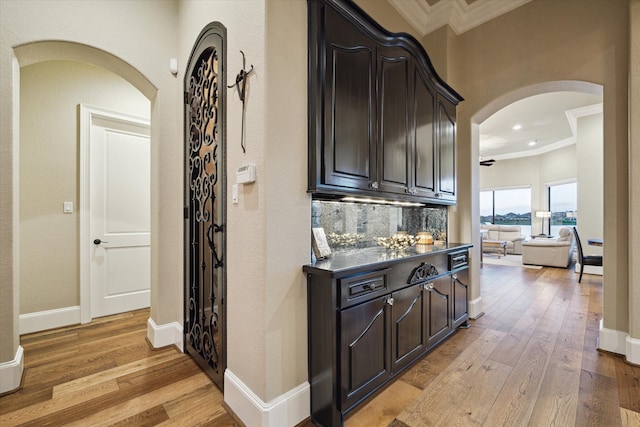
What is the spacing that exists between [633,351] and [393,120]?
8.85 feet

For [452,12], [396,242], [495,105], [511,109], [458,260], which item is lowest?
[458,260]

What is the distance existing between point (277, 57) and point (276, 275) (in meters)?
1.21

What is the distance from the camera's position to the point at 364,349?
1.71m

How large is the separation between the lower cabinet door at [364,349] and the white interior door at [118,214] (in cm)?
324

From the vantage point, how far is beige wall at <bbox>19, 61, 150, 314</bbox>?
9.67ft

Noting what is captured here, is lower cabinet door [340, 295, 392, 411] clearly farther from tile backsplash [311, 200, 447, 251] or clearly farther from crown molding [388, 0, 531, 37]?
crown molding [388, 0, 531, 37]

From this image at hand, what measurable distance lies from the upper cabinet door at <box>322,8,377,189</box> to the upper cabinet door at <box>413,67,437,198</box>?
701mm

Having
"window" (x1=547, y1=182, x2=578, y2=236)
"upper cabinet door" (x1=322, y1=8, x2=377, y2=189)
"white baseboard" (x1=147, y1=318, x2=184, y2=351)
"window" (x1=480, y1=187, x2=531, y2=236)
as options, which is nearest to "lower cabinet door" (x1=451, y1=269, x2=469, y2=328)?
"upper cabinet door" (x1=322, y1=8, x2=377, y2=189)

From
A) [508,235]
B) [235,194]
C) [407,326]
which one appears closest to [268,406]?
[407,326]

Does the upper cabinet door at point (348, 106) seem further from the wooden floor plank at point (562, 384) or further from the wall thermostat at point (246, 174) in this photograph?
the wooden floor plank at point (562, 384)

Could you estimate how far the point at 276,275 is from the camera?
156 cm

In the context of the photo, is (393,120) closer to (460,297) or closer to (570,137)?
(460,297)

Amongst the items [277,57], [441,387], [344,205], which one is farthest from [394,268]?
[277,57]

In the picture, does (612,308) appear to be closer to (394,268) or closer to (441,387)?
(441,387)
